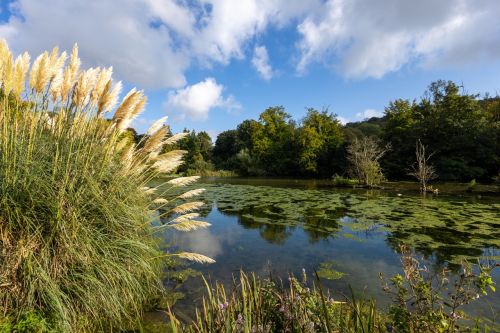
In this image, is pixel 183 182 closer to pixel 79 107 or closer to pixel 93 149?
pixel 93 149

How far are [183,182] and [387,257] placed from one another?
4.00 metres

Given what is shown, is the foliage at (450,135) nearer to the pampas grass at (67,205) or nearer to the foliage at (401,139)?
the foliage at (401,139)

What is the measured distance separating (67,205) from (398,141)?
2822cm

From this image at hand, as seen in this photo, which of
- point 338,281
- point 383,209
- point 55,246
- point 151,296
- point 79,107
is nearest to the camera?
point 55,246

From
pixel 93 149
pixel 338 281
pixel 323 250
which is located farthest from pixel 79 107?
pixel 323 250

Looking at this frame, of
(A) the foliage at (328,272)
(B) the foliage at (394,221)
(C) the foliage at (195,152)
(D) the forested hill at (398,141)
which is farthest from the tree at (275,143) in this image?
(A) the foliage at (328,272)

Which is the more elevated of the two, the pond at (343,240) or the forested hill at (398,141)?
the forested hill at (398,141)

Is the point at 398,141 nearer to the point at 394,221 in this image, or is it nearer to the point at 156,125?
the point at 394,221

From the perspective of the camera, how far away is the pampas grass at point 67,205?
86.7 inches

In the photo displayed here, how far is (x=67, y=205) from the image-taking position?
2.53 meters

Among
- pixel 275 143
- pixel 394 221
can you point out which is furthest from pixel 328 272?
pixel 275 143

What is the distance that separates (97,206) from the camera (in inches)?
105

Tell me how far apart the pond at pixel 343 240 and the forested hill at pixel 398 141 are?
1348 cm

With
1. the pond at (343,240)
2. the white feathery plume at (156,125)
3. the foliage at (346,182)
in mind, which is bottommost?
the pond at (343,240)
